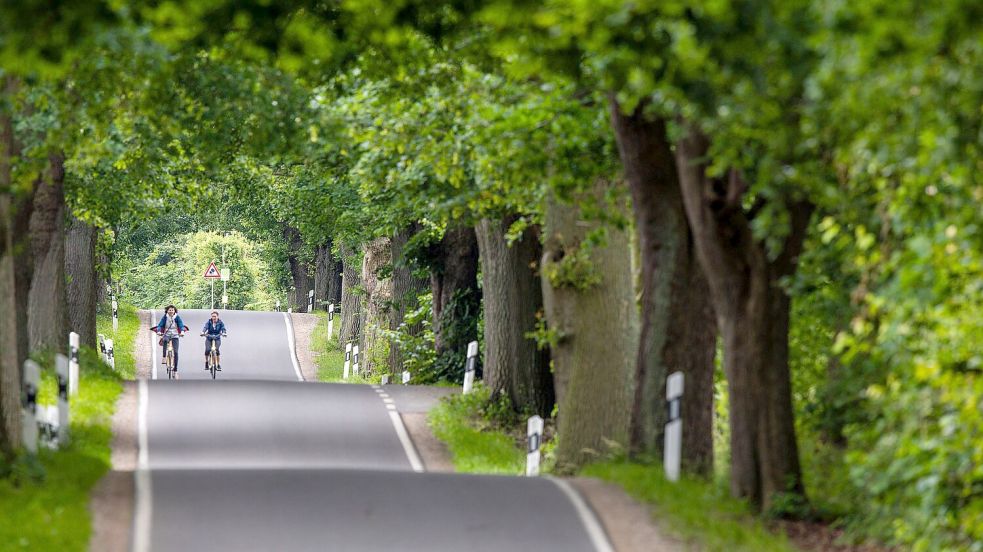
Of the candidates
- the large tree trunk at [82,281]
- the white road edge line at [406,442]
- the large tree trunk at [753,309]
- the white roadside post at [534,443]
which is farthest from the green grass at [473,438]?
the large tree trunk at [82,281]

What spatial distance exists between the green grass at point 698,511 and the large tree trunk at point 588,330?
2.57 metres

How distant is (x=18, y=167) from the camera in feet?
48.3

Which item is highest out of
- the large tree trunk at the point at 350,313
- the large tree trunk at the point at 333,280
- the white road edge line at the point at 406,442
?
the large tree trunk at the point at 333,280

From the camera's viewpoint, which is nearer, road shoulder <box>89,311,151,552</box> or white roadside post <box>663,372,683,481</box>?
road shoulder <box>89,311,151,552</box>

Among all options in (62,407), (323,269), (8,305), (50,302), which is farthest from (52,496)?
(323,269)

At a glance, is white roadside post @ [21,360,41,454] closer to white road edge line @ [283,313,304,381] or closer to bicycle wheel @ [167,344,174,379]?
bicycle wheel @ [167,344,174,379]

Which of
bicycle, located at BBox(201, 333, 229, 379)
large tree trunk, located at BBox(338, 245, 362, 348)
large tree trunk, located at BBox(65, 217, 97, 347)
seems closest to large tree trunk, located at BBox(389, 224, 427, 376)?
bicycle, located at BBox(201, 333, 229, 379)

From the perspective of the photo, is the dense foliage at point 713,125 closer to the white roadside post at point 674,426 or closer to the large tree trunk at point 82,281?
the white roadside post at point 674,426

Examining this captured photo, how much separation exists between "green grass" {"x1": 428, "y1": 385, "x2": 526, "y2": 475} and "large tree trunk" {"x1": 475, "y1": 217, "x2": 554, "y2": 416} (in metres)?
0.53

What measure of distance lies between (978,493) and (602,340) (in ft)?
27.2

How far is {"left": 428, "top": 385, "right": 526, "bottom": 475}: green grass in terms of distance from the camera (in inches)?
848

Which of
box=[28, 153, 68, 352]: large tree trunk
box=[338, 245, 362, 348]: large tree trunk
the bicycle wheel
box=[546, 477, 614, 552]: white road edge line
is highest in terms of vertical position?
box=[338, 245, 362, 348]: large tree trunk

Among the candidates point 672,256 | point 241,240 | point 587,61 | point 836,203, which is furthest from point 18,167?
point 241,240

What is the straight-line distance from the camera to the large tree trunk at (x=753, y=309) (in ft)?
43.6
